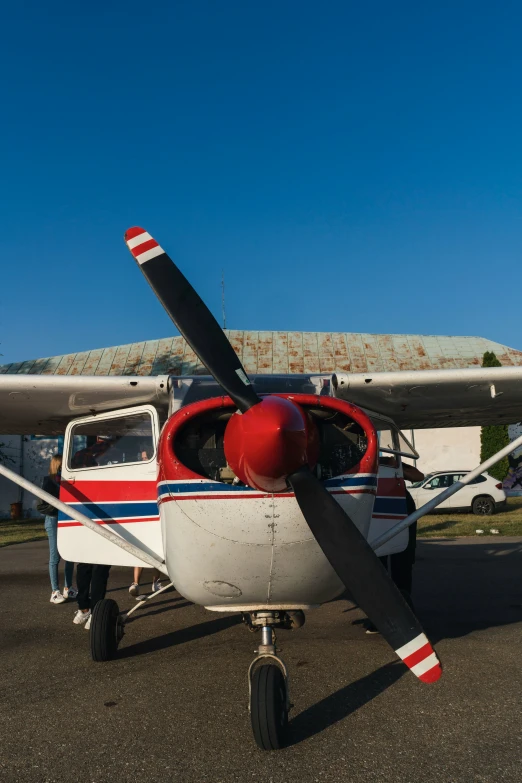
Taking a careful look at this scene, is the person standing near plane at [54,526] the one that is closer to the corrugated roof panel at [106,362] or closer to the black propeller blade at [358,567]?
the black propeller blade at [358,567]

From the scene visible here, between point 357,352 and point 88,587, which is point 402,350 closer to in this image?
point 357,352

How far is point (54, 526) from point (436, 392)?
4638 mm

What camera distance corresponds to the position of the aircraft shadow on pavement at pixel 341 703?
3473mm

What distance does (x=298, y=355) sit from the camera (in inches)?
955

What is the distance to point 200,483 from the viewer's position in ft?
11.0

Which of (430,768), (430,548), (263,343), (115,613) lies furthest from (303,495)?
(263,343)

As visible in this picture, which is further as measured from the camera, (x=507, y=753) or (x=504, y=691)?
(x=504, y=691)

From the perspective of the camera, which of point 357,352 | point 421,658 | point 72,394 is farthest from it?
point 357,352

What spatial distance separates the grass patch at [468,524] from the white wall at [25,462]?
44.9ft

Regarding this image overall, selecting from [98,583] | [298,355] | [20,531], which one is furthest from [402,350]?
[98,583]

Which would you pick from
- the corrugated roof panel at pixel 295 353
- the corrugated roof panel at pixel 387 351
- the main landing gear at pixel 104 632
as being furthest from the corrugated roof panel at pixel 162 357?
the main landing gear at pixel 104 632

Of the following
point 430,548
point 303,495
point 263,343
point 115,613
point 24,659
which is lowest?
point 430,548

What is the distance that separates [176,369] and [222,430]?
19.1 meters

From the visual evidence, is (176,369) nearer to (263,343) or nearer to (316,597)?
(263,343)
